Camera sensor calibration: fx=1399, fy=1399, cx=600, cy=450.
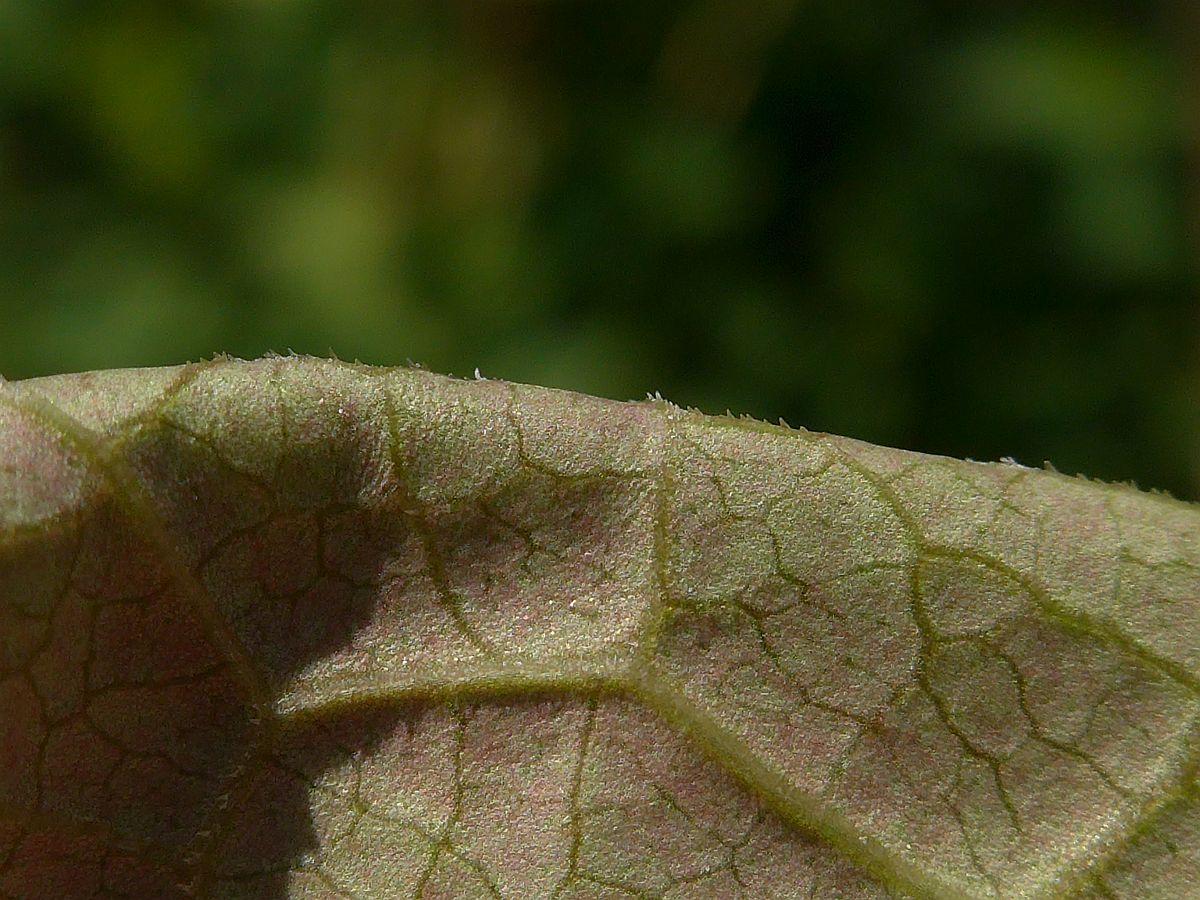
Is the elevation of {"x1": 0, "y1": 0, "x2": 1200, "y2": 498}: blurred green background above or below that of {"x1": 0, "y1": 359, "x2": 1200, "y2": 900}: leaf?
above

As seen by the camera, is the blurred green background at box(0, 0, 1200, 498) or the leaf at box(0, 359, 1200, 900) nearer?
the leaf at box(0, 359, 1200, 900)

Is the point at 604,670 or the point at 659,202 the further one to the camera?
the point at 659,202

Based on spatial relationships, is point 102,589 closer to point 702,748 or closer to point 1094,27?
point 702,748

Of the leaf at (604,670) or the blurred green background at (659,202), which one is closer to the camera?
the leaf at (604,670)

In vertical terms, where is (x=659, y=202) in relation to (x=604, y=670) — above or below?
above
